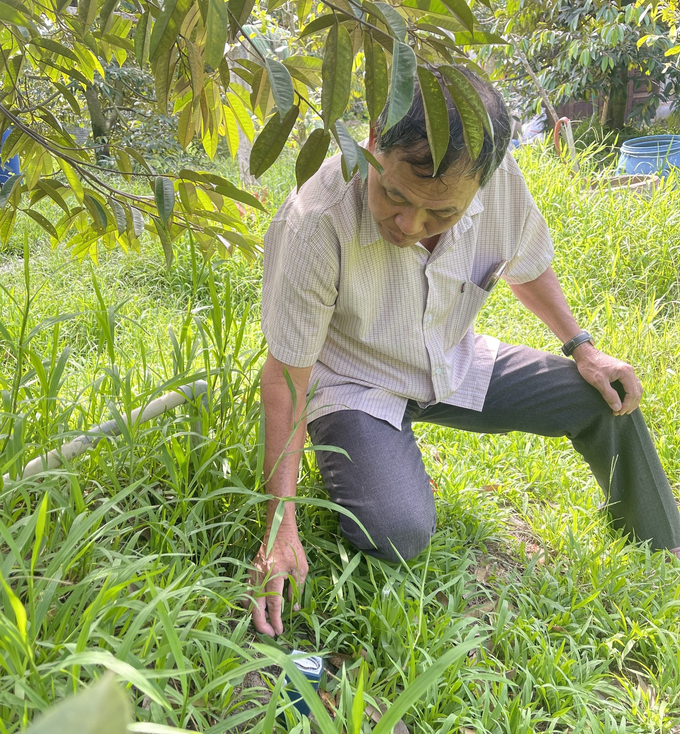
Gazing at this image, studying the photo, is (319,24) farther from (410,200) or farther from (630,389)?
(630,389)

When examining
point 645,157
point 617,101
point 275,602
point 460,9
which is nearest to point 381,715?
point 275,602

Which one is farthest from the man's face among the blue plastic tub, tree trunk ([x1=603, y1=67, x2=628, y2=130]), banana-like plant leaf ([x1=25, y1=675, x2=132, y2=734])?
tree trunk ([x1=603, y1=67, x2=628, y2=130])

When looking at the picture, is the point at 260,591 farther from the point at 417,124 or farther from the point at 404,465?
the point at 417,124

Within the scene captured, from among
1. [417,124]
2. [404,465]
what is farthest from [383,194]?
[404,465]

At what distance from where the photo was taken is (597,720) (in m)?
1.40

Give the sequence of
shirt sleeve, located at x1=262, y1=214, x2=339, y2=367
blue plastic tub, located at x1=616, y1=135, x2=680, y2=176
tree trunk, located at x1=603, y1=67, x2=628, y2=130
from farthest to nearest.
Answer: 1. tree trunk, located at x1=603, y1=67, x2=628, y2=130
2. blue plastic tub, located at x1=616, y1=135, x2=680, y2=176
3. shirt sleeve, located at x1=262, y1=214, x2=339, y2=367

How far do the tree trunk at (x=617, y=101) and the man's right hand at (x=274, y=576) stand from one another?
9.76 meters

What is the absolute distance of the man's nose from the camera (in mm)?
1549

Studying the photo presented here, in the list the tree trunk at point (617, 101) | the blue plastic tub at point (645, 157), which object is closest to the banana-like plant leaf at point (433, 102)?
the blue plastic tub at point (645, 157)

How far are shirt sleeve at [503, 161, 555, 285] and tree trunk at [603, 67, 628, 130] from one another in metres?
8.69

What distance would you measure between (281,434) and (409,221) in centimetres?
57

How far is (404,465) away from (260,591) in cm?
54

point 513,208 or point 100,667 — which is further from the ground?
point 513,208

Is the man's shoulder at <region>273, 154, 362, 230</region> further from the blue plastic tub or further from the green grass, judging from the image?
the blue plastic tub
